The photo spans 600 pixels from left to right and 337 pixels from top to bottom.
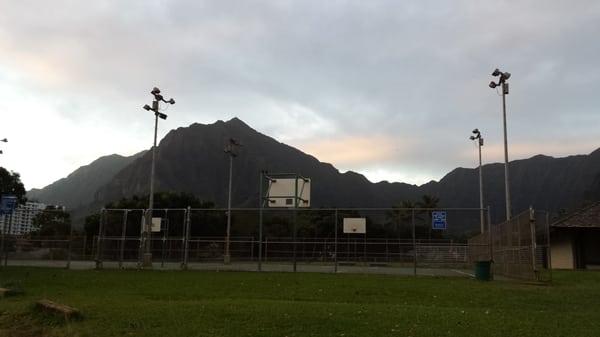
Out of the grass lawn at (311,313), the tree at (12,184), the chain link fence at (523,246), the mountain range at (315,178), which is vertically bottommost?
the grass lawn at (311,313)

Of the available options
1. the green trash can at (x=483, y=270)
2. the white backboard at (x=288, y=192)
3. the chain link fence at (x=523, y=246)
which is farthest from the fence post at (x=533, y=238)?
the white backboard at (x=288, y=192)

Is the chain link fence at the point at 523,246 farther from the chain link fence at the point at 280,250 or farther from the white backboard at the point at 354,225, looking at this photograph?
the white backboard at the point at 354,225

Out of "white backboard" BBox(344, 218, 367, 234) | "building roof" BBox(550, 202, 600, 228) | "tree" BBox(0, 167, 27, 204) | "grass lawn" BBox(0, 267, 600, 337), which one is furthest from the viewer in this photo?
"tree" BBox(0, 167, 27, 204)

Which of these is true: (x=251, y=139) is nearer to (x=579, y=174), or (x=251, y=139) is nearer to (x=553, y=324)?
(x=579, y=174)

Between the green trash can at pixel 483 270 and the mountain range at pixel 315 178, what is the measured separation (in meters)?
77.6

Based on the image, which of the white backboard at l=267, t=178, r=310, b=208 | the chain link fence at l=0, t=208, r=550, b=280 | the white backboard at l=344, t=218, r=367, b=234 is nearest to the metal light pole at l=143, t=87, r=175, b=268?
the chain link fence at l=0, t=208, r=550, b=280

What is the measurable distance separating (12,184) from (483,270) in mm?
47453

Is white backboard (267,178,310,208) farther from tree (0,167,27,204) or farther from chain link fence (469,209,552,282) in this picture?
tree (0,167,27,204)

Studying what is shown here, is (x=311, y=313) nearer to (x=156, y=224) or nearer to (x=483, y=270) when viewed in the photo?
(x=483, y=270)

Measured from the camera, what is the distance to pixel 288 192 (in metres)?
29.8

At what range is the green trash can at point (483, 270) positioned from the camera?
2092 centimetres

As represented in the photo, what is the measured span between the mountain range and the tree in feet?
149

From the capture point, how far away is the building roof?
41.1 metres

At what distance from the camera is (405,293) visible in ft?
49.5
